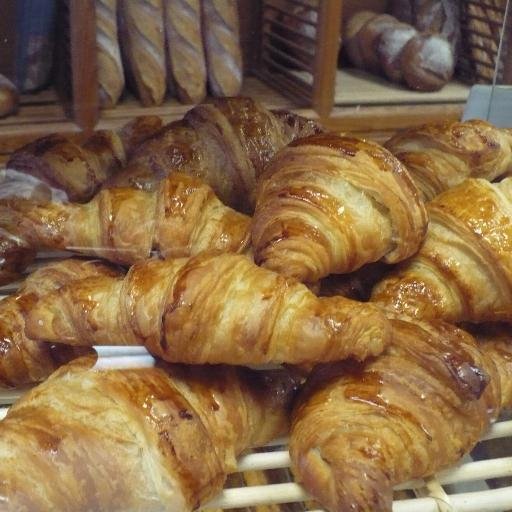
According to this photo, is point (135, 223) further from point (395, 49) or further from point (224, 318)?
point (395, 49)

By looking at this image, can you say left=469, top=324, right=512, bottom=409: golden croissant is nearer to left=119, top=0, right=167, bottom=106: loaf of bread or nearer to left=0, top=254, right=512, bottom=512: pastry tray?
left=0, top=254, right=512, bottom=512: pastry tray

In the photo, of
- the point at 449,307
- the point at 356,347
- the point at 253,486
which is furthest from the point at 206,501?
A: the point at 449,307

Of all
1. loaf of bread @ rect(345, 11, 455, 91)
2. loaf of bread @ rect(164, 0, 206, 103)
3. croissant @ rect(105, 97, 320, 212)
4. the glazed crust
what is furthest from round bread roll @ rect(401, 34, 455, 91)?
the glazed crust

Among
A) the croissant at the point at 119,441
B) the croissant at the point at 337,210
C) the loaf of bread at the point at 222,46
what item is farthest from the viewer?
the loaf of bread at the point at 222,46

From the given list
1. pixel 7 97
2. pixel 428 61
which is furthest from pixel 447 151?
pixel 7 97

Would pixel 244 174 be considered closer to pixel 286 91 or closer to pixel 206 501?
pixel 286 91

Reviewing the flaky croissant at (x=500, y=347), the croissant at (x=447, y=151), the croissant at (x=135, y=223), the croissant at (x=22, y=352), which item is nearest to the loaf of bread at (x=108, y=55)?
the croissant at (x=135, y=223)

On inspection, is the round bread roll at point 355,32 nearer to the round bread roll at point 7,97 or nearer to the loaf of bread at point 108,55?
the loaf of bread at point 108,55
